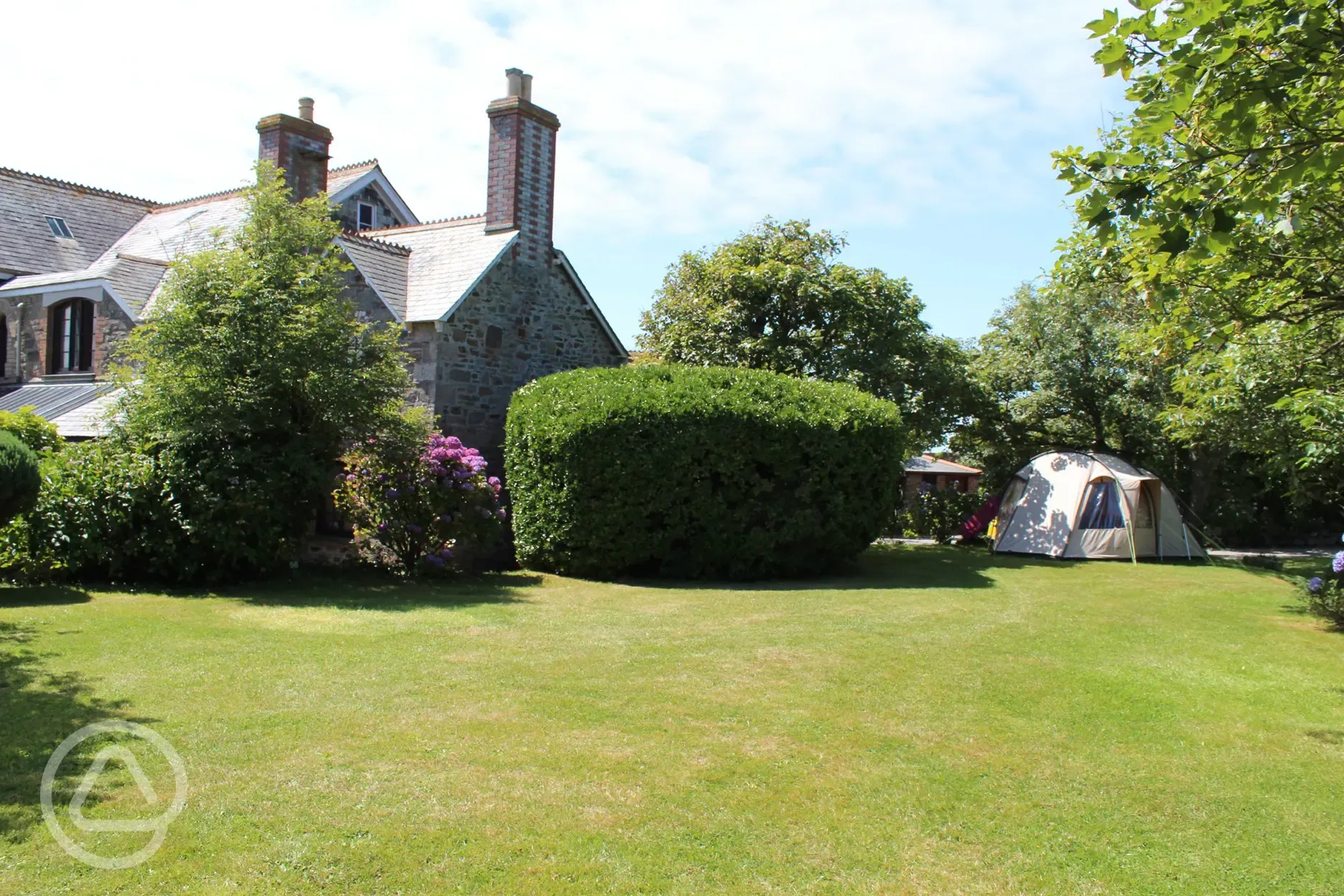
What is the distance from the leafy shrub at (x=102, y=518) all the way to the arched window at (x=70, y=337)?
277 inches

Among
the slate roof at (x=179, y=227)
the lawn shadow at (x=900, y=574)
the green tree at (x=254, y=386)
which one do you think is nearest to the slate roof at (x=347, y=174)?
the slate roof at (x=179, y=227)

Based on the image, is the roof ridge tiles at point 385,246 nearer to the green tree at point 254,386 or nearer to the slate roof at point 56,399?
the green tree at point 254,386

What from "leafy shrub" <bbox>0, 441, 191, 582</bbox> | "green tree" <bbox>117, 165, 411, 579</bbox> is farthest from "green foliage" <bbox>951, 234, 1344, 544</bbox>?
"leafy shrub" <bbox>0, 441, 191, 582</bbox>

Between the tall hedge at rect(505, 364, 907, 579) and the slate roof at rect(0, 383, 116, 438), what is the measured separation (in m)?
7.11

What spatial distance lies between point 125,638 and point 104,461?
471 cm

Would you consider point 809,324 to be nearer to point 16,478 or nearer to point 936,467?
point 16,478

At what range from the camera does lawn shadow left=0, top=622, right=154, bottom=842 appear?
4.53 meters

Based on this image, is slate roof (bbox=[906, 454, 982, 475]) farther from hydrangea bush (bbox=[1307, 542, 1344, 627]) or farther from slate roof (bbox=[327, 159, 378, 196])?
hydrangea bush (bbox=[1307, 542, 1344, 627])

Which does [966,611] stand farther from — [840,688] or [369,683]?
[369,683]

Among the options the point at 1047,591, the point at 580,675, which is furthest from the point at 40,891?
the point at 1047,591

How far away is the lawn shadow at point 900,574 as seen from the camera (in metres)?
13.8

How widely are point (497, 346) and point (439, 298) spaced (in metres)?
1.33

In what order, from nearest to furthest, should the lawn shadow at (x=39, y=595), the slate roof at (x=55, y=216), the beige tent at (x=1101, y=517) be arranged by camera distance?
the lawn shadow at (x=39, y=595), the beige tent at (x=1101, y=517), the slate roof at (x=55, y=216)

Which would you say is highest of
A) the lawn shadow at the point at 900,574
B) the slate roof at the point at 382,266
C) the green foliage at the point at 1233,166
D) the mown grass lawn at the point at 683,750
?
the slate roof at the point at 382,266
